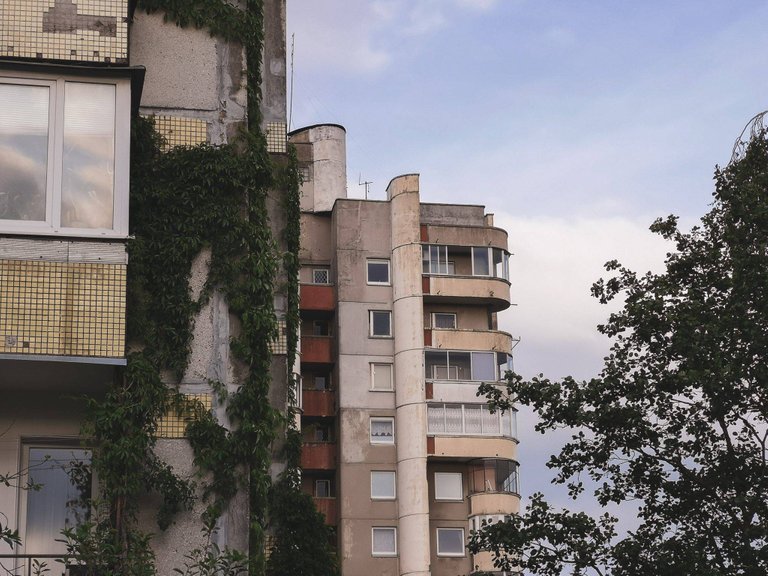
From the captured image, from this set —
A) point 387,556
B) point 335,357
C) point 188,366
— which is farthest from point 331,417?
point 188,366

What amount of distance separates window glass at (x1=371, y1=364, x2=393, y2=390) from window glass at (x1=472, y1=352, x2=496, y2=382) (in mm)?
4074

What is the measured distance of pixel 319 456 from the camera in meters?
64.0

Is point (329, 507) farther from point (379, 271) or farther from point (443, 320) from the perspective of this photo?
point (379, 271)

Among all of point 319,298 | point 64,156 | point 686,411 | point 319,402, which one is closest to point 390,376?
point 319,402

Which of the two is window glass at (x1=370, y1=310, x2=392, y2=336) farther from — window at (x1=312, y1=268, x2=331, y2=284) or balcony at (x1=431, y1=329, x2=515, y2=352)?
window at (x1=312, y1=268, x2=331, y2=284)

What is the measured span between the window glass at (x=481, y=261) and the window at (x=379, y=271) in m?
4.34

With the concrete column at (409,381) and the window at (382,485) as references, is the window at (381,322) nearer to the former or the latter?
the concrete column at (409,381)

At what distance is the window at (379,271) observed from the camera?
67125mm

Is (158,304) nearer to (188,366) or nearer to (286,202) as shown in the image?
(188,366)

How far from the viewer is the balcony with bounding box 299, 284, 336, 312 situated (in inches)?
2611

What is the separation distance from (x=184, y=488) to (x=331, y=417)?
51.9 metres

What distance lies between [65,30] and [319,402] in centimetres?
5187

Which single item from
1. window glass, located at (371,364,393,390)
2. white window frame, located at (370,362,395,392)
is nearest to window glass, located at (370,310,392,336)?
white window frame, located at (370,362,395,392)

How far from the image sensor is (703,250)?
27797 mm
